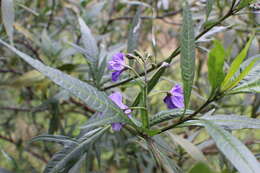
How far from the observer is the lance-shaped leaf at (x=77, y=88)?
52 centimetres

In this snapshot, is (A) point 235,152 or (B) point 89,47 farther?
(B) point 89,47

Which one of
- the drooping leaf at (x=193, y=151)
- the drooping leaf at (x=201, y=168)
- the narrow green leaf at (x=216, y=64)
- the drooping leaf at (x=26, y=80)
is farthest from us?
the drooping leaf at (x=26, y=80)

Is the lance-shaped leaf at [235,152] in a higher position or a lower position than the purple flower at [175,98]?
lower

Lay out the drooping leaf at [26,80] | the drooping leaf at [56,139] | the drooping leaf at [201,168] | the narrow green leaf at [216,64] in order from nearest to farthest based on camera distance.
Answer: the drooping leaf at [201,168], the narrow green leaf at [216,64], the drooping leaf at [56,139], the drooping leaf at [26,80]

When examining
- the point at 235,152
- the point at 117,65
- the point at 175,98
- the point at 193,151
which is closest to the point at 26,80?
the point at 117,65

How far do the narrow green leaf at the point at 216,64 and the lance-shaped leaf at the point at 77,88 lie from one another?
179 mm

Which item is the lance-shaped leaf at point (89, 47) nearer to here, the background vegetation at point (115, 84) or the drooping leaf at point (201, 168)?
the background vegetation at point (115, 84)

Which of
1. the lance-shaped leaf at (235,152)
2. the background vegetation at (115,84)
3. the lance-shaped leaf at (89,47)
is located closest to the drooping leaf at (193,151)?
the background vegetation at (115,84)

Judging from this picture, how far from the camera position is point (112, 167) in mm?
1546

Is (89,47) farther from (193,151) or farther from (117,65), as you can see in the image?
(193,151)

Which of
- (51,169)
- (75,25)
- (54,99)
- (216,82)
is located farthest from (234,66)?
(75,25)

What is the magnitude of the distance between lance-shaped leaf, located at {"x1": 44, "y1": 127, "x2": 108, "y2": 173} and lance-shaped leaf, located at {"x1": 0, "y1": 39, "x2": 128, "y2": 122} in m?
0.18

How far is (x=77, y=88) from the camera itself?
527 millimetres

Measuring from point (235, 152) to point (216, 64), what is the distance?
14cm
